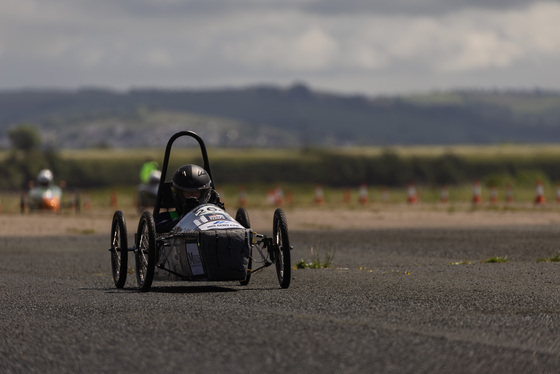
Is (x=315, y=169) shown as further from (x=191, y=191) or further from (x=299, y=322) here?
(x=299, y=322)

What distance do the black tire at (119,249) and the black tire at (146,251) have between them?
0.67 ft

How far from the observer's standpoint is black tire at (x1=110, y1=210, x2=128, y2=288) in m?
13.7

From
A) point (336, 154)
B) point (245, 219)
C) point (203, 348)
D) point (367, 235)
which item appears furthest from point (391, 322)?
point (336, 154)

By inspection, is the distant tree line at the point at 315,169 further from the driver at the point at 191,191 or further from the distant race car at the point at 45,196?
the driver at the point at 191,191

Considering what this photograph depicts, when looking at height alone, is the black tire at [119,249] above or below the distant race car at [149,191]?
A: below

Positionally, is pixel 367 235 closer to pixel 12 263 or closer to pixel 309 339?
pixel 12 263

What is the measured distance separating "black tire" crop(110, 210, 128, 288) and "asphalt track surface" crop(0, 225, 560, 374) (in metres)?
0.22

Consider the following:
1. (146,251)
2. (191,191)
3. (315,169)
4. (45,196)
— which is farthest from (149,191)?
(315,169)

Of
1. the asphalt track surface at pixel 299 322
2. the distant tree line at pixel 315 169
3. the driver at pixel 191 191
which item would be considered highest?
the distant tree line at pixel 315 169

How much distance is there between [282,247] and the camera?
1297 cm

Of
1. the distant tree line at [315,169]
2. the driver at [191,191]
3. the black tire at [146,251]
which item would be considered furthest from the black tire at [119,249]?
the distant tree line at [315,169]

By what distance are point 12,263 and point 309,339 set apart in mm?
11921

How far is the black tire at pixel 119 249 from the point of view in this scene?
13680 mm

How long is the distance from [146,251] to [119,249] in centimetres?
68
